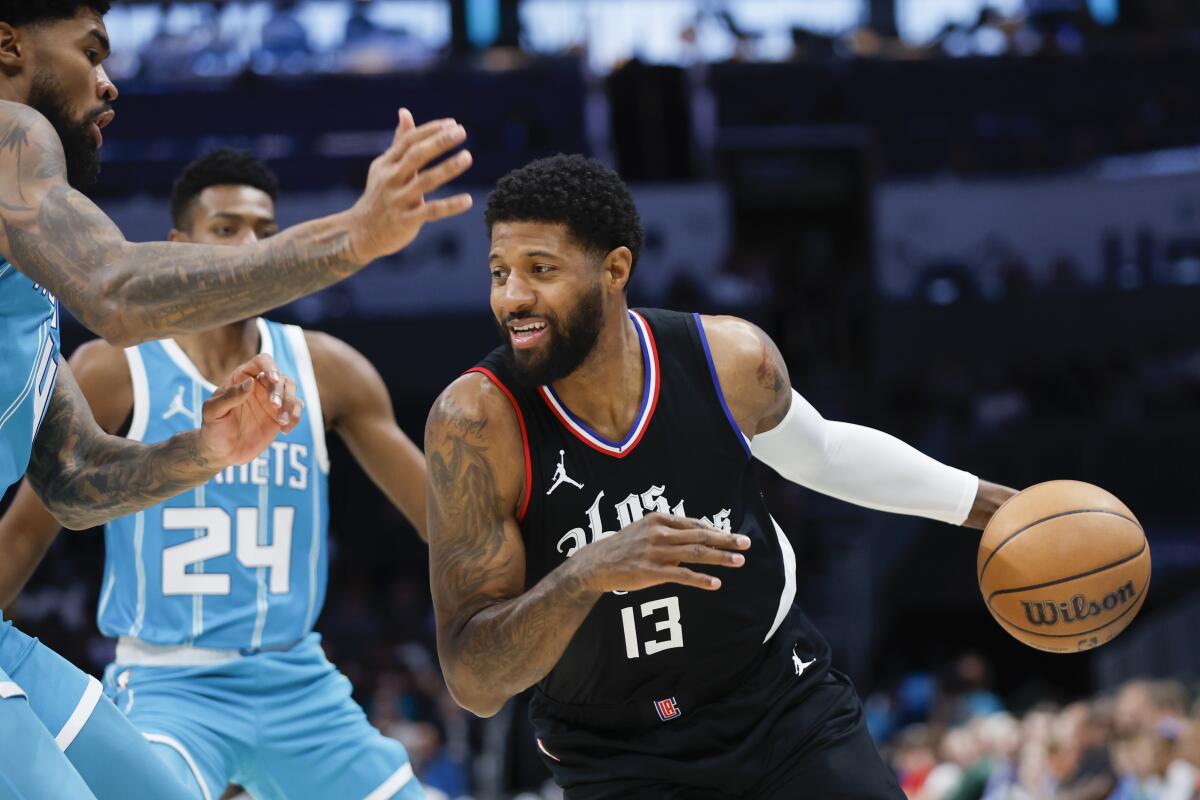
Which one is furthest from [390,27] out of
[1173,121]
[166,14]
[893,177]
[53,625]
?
[1173,121]

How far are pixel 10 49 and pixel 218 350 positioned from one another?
190 centimetres

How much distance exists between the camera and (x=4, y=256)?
295cm

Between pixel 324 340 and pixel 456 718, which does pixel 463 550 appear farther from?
pixel 456 718

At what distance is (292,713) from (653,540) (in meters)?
1.87

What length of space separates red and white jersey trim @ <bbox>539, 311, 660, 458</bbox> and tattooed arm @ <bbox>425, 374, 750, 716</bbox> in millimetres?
138

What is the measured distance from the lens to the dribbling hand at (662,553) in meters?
3.03

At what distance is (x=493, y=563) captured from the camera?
3574 mm

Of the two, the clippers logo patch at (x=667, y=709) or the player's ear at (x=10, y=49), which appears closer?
the player's ear at (x=10, y=49)

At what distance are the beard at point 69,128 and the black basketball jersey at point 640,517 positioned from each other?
1092mm

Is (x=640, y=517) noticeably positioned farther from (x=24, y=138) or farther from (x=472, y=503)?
(x=24, y=138)

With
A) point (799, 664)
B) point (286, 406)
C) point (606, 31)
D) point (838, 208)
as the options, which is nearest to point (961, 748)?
point (799, 664)

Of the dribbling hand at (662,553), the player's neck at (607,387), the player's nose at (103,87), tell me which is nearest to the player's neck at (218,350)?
the player's neck at (607,387)

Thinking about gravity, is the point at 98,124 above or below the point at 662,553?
above

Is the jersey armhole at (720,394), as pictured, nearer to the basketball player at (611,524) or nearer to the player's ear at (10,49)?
the basketball player at (611,524)
